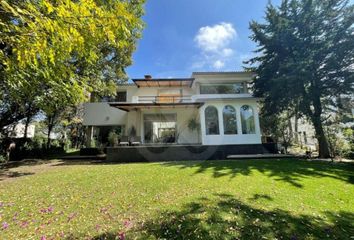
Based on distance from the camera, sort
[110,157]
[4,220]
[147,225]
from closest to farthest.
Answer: [147,225] < [4,220] < [110,157]

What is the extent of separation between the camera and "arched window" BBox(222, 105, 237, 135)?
17469mm

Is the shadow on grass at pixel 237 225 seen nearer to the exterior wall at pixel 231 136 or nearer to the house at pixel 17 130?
the exterior wall at pixel 231 136

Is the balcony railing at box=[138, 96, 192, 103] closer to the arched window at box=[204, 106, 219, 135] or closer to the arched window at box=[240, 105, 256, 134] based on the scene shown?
the arched window at box=[204, 106, 219, 135]

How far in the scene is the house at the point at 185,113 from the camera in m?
17.4

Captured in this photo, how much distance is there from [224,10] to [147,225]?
15760mm

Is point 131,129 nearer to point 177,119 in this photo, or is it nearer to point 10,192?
point 177,119

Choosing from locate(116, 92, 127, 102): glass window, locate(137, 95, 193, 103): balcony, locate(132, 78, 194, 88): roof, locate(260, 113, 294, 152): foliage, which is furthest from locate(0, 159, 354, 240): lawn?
locate(116, 92, 127, 102): glass window

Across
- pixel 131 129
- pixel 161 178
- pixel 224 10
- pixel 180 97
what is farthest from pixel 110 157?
pixel 224 10

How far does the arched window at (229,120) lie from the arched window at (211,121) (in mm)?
716

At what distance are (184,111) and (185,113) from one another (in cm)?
23

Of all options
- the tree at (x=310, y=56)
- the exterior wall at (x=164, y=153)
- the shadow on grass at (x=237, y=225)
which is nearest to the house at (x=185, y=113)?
the exterior wall at (x=164, y=153)

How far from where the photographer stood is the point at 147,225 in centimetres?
→ 456

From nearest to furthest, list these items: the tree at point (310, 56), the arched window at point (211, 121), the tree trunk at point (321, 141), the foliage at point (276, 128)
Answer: the tree at point (310, 56)
the tree trunk at point (321, 141)
the arched window at point (211, 121)
the foliage at point (276, 128)

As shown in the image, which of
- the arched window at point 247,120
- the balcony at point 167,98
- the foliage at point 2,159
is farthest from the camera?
the balcony at point 167,98
